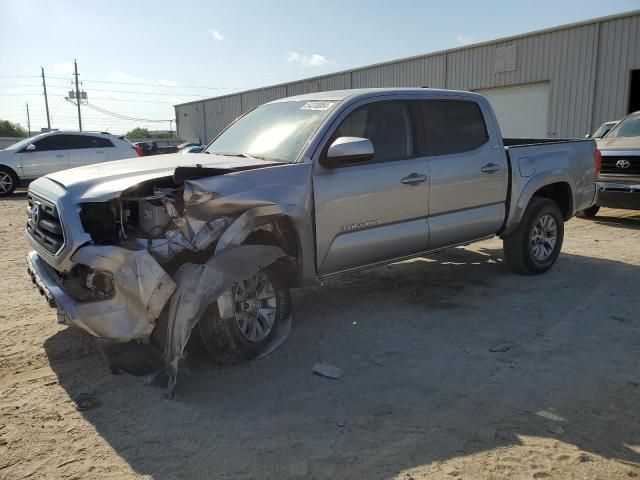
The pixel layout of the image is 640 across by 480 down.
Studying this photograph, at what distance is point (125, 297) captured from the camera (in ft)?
11.2

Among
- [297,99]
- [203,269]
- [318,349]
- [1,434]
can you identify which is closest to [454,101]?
[297,99]

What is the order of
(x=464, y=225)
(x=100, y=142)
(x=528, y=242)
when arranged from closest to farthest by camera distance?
(x=464, y=225)
(x=528, y=242)
(x=100, y=142)

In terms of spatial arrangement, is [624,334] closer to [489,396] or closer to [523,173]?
[489,396]

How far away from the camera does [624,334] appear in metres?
4.48

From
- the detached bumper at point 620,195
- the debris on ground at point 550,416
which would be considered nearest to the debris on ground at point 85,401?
the debris on ground at point 550,416

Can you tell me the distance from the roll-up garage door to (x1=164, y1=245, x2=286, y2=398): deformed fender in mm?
19089

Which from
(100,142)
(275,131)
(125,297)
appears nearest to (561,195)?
(275,131)

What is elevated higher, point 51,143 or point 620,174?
point 51,143

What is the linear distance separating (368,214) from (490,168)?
176 cm

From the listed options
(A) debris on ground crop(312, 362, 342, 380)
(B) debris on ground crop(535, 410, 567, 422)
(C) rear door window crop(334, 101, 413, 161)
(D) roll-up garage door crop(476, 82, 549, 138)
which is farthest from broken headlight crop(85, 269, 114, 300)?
(D) roll-up garage door crop(476, 82, 549, 138)

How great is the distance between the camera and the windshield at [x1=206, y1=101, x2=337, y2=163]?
454cm

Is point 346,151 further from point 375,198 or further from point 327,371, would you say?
point 327,371

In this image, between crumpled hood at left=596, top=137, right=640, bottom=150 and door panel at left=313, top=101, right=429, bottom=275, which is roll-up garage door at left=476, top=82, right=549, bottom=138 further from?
door panel at left=313, top=101, right=429, bottom=275

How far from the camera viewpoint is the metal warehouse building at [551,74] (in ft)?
57.7
